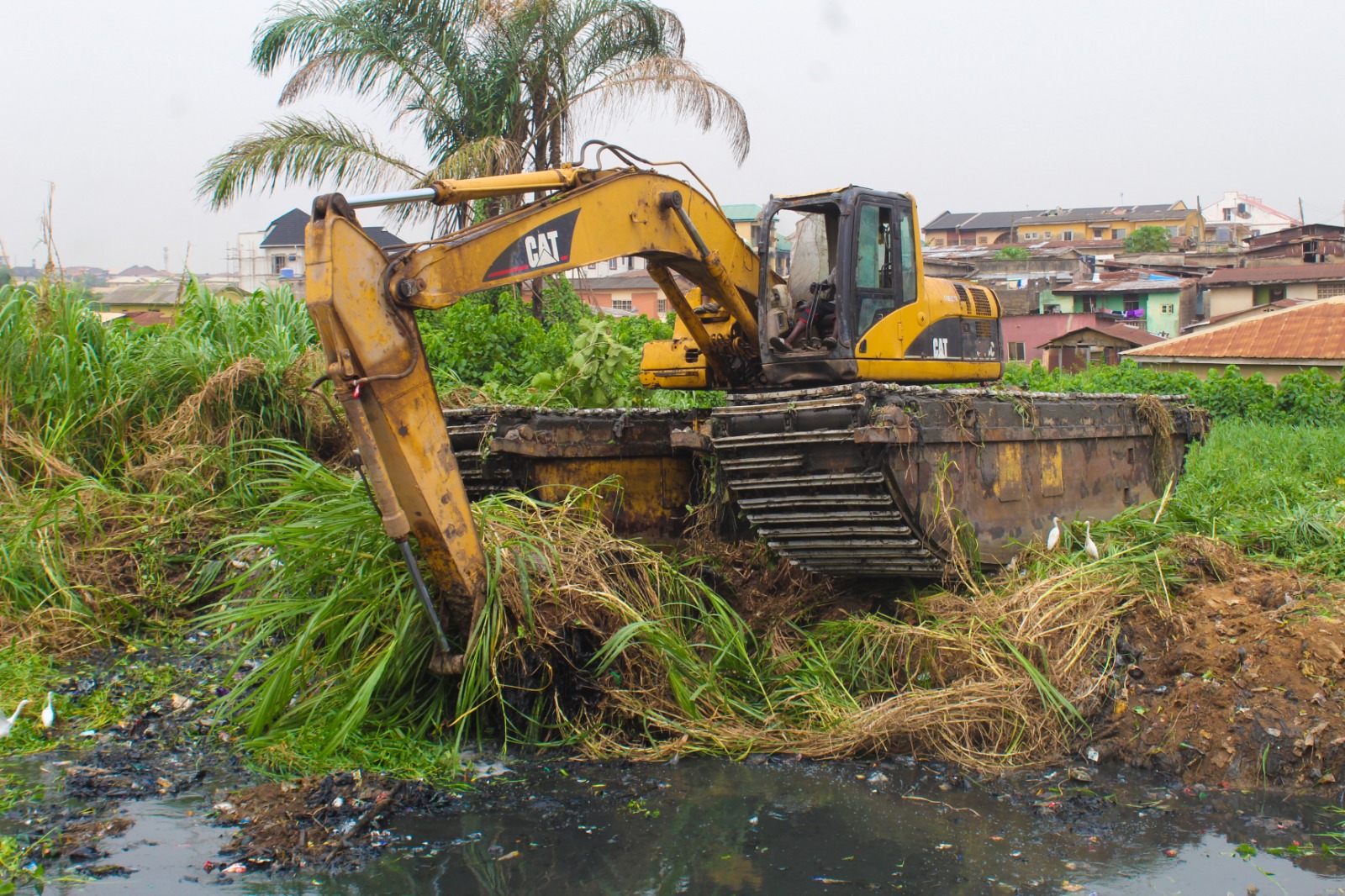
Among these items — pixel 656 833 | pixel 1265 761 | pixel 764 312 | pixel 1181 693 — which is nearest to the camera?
pixel 656 833

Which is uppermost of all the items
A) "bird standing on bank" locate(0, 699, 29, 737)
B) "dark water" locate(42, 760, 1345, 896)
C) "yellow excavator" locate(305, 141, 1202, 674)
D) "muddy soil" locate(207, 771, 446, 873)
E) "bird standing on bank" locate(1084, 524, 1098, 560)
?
"yellow excavator" locate(305, 141, 1202, 674)

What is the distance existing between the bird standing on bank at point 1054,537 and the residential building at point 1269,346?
20.5 meters

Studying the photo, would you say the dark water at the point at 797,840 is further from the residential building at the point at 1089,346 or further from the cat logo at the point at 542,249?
the residential building at the point at 1089,346

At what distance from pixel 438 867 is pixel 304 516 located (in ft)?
8.72

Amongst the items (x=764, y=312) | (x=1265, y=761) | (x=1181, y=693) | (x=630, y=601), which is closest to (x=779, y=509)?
(x=630, y=601)

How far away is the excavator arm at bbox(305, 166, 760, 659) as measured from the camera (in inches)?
180

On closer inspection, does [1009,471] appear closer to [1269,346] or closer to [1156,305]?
[1269,346]

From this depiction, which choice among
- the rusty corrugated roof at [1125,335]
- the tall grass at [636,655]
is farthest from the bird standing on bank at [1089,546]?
the rusty corrugated roof at [1125,335]

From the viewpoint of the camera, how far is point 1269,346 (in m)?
26.5

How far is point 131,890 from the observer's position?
3910 mm

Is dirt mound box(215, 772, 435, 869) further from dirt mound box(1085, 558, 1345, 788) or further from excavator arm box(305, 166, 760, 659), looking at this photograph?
dirt mound box(1085, 558, 1345, 788)

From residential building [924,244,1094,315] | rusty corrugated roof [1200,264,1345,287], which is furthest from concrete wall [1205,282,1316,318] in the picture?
residential building [924,244,1094,315]

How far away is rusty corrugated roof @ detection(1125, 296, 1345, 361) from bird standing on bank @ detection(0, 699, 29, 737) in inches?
1021

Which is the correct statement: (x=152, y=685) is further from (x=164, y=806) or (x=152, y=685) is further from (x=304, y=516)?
(x=164, y=806)
